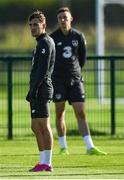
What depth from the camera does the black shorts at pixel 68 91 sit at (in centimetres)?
1716

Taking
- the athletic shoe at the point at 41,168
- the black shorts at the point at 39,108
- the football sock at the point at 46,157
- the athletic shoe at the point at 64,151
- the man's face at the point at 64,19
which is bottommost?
the athletic shoe at the point at 64,151

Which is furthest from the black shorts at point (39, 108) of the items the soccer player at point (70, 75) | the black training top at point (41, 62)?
the soccer player at point (70, 75)

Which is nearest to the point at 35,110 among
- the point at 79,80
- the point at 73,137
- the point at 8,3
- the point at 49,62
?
the point at 49,62

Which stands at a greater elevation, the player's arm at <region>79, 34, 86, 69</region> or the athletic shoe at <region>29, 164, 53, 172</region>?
the player's arm at <region>79, 34, 86, 69</region>

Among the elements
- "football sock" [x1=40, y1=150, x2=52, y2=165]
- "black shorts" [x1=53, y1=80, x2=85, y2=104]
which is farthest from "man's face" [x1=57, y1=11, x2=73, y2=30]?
"football sock" [x1=40, y1=150, x2=52, y2=165]

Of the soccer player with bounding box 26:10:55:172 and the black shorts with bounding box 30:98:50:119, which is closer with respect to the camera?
the soccer player with bounding box 26:10:55:172

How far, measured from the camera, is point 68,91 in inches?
680

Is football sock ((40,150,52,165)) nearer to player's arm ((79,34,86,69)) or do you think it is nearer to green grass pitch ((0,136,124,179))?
green grass pitch ((0,136,124,179))

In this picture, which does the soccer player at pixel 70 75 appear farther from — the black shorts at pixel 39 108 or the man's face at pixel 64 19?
the black shorts at pixel 39 108

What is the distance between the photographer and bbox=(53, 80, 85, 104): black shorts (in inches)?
675

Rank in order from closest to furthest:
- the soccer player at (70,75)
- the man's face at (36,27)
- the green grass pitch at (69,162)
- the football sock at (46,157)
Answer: the green grass pitch at (69,162)
the man's face at (36,27)
the football sock at (46,157)
the soccer player at (70,75)

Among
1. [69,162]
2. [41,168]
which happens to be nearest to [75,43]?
[69,162]

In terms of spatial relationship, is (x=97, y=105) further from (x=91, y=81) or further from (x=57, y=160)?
(x=57, y=160)

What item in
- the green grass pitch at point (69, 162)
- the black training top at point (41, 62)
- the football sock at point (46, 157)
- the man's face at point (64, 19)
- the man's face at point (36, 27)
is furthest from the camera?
the man's face at point (64, 19)
